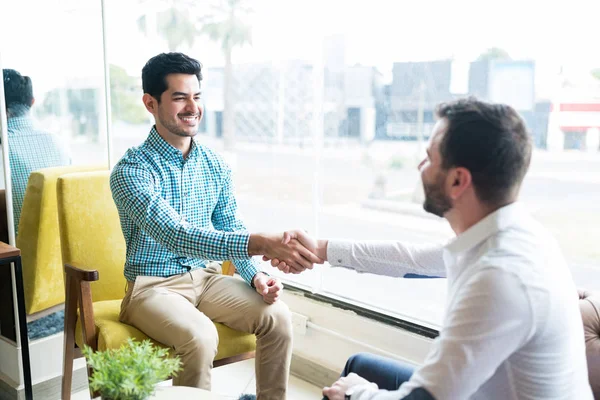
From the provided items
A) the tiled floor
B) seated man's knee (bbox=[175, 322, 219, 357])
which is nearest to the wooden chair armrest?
seated man's knee (bbox=[175, 322, 219, 357])

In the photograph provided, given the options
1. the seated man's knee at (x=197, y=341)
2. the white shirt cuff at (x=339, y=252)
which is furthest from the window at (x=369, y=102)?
the seated man's knee at (x=197, y=341)

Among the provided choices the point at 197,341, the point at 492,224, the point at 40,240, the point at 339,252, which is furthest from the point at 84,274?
the point at 492,224

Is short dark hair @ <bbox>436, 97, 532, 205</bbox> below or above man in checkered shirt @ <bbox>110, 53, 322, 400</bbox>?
above

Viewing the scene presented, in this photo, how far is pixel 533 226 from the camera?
1.24 meters

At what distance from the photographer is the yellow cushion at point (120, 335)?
2088 millimetres

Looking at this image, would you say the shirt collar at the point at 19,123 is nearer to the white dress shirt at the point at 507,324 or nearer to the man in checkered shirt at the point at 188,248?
the man in checkered shirt at the point at 188,248

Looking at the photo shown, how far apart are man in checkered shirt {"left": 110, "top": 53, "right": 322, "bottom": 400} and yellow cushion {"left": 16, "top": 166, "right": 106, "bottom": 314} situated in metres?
0.57

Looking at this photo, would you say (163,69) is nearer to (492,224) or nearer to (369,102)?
(369,102)

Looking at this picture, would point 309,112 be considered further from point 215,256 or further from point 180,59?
point 215,256

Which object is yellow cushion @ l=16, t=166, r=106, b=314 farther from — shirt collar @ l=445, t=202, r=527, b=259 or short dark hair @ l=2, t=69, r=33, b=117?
shirt collar @ l=445, t=202, r=527, b=259

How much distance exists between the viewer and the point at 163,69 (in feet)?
7.80

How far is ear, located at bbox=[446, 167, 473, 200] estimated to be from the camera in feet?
4.13

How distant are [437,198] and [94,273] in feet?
4.50

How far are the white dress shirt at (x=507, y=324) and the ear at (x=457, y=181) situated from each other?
0.08m
